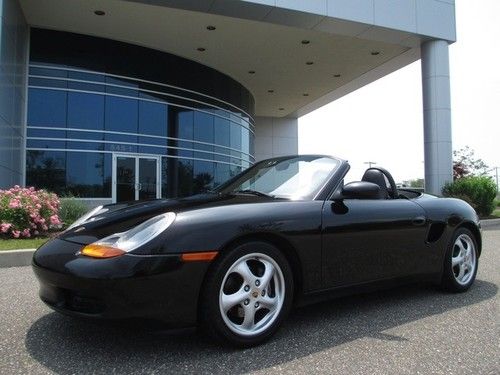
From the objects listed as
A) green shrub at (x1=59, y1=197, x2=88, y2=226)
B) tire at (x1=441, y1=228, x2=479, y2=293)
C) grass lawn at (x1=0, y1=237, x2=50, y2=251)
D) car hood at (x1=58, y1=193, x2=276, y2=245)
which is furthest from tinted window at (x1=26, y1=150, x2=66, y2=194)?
tire at (x1=441, y1=228, x2=479, y2=293)

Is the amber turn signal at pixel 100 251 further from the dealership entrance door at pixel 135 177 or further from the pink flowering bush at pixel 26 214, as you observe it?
the dealership entrance door at pixel 135 177

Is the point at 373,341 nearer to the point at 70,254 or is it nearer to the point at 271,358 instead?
the point at 271,358

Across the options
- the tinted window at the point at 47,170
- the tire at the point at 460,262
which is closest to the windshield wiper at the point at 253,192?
the tire at the point at 460,262

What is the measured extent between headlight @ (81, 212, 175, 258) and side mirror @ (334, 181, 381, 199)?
1.30 meters

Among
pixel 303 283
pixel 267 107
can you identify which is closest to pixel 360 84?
pixel 267 107

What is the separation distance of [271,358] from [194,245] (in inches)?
30.9

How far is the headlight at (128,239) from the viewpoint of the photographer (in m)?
2.50

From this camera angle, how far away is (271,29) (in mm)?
14445

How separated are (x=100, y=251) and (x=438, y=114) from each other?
14.8 m

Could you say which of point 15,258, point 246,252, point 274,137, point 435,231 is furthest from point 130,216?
point 274,137

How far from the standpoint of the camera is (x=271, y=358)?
104 inches

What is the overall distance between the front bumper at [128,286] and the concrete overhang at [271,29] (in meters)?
11.1

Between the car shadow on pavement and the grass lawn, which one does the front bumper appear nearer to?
the car shadow on pavement

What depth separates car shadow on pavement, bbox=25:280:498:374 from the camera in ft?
8.16
